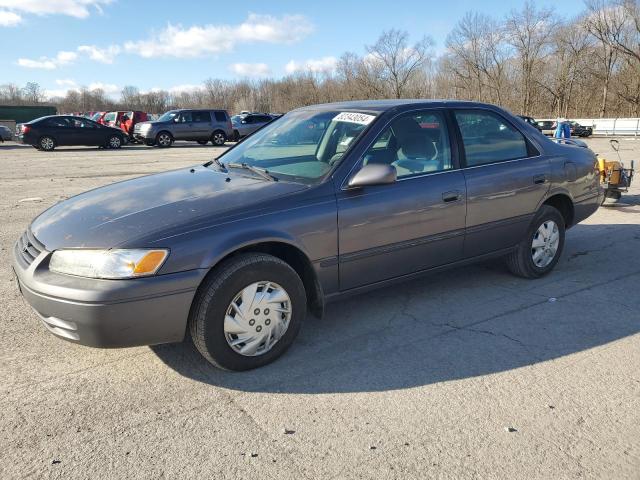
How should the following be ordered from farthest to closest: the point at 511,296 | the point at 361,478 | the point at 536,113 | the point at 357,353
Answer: the point at 536,113, the point at 511,296, the point at 357,353, the point at 361,478

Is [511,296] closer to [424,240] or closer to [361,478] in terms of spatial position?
[424,240]

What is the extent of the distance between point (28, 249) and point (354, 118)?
7.90 feet

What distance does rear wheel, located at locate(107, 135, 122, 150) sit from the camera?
2373 centimetres

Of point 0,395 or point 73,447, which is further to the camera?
point 0,395

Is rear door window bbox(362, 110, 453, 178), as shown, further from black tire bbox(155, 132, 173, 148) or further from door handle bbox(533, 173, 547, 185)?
black tire bbox(155, 132, 173, 148)

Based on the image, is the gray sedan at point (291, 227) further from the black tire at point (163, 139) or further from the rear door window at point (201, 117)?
the rear door window at point (201, 117)

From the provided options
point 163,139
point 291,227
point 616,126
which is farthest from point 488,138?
point 616,126

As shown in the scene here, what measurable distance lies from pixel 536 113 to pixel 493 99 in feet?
17.5

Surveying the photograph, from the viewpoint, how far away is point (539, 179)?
471 cm

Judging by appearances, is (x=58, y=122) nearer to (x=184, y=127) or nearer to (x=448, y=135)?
(x=184, y=127)

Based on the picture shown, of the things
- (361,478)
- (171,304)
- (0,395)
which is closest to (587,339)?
(361,478)

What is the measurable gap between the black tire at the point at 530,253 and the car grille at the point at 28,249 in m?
3.82

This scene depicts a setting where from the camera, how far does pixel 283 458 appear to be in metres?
2.45

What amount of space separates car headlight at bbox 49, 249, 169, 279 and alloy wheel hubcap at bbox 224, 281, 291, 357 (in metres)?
0.51
